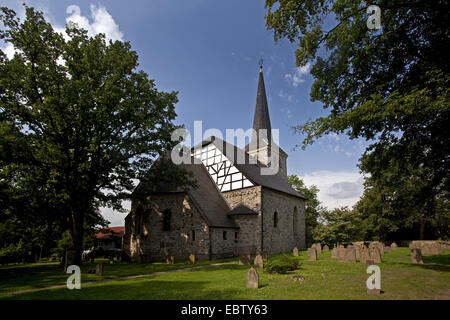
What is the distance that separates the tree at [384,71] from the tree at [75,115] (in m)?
9.47

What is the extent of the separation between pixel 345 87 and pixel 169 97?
10788 millimetres

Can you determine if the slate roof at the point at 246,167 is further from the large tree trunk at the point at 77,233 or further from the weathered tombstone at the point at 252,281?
the weathered tombstone at the point at 252,281

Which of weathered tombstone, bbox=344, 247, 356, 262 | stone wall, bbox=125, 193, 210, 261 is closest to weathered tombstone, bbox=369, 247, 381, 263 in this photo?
weathered tombstone, bbox=344, 247, 356, 262

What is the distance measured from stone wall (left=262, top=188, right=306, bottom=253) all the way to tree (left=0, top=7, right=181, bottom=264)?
1199 cm

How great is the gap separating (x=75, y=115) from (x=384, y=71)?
1523 cm

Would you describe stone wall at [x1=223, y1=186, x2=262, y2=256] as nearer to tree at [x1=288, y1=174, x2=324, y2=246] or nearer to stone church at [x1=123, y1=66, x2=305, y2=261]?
stone church at [x1=123, y1=66, x2=305, y2=261]

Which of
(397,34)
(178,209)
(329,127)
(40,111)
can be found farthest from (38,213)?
(397,34)

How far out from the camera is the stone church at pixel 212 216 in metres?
19.3

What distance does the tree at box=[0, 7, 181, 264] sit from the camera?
12.2 meters

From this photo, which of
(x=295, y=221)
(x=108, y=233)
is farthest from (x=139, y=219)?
(x=108, y=233)

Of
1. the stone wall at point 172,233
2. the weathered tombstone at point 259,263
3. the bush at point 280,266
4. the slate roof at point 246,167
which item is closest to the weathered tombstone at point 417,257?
the bush at point 280,266
